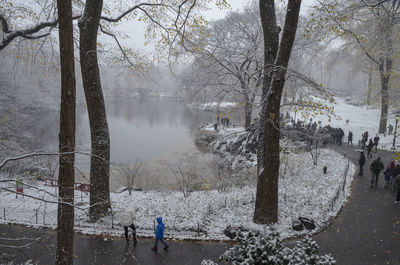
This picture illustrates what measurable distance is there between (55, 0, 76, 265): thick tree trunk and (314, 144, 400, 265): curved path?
6.26m

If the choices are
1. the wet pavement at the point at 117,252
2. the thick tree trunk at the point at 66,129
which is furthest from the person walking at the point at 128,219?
the thick tree trunk at the point at 66,129

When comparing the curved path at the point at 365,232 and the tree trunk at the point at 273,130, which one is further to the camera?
the tree trunk at the point at 273,130

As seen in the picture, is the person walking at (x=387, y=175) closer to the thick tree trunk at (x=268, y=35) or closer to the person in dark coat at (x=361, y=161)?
the person in dark coat at (x=361, y=161)

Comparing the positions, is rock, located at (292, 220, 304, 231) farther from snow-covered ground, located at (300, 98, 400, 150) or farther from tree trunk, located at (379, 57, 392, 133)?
tree trunk, located at (379, 57, 392, 133)

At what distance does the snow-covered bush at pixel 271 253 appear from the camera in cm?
417

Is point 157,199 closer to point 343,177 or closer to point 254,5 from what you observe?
point 343,177

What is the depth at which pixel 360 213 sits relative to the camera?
867cm

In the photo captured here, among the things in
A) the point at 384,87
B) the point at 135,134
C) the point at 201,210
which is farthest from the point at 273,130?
the point at 135,134

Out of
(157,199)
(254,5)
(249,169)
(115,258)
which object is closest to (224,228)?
(115,258)

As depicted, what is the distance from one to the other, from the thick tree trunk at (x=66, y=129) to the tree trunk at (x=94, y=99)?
7.66 ft

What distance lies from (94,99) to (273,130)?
18.0 feet

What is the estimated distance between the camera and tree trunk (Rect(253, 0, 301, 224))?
6453mm

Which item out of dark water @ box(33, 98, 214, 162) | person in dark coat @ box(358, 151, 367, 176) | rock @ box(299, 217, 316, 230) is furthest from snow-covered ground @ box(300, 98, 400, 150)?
dark water @ box(33, 98, 214, 162)

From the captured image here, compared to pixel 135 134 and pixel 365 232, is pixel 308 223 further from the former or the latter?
pixel 135 134
